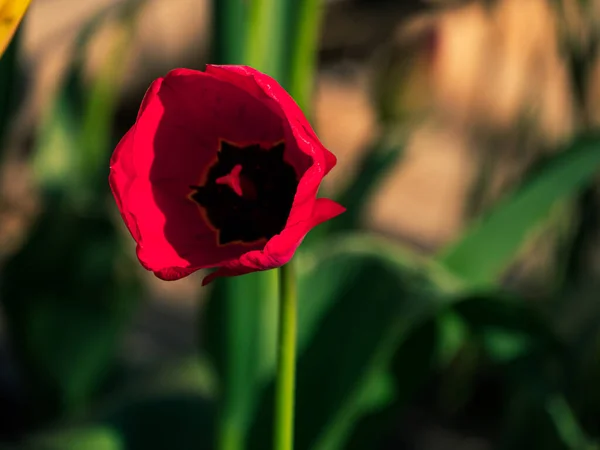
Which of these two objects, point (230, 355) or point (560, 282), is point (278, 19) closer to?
point (230, 355)

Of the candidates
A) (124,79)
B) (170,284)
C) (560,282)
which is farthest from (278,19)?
(124,79)

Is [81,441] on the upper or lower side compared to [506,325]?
lower

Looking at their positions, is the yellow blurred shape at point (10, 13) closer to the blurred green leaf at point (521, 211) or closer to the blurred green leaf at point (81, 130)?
the blurred green leaf at point (521, 211)

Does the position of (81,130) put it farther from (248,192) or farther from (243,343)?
(248,192)

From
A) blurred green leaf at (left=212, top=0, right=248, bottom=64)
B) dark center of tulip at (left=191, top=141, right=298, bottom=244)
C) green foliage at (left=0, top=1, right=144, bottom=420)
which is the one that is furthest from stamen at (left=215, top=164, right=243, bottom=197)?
green foliage at (left=0, top=1, right=144, bottom=420)

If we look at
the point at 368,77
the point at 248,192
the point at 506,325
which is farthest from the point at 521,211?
the point at 368,77

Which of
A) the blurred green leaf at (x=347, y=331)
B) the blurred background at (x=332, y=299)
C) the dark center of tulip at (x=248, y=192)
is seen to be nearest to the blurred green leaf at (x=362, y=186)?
the blurred background at (x=332, y=299)
